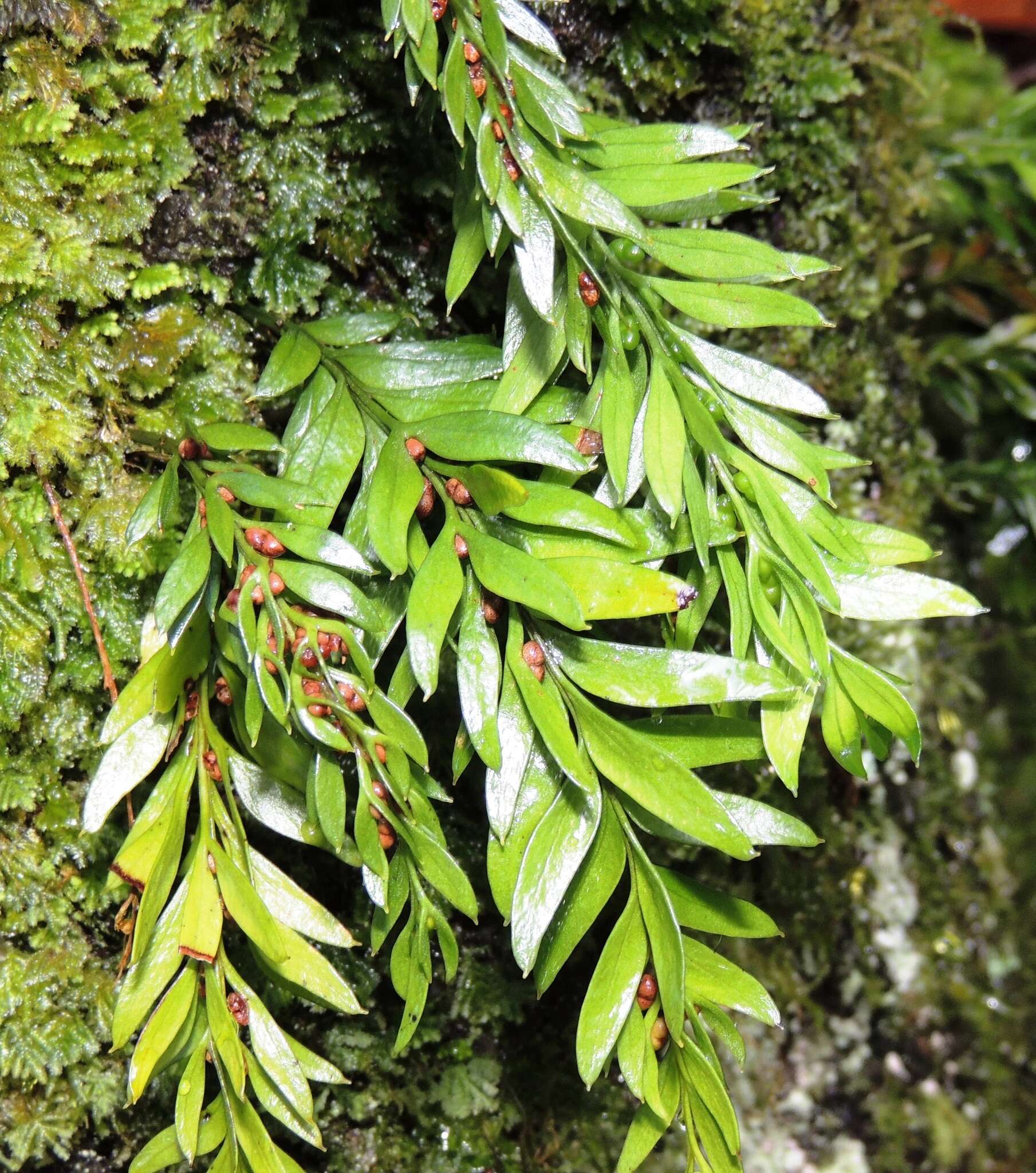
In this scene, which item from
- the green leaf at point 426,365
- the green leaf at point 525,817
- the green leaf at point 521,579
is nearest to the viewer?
the green leaf at point 521,579

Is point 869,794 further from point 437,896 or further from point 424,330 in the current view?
point 424,330

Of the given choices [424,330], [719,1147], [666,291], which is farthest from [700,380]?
[719,1147]

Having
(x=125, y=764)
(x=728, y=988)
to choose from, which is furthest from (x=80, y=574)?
(x=728, y=988)

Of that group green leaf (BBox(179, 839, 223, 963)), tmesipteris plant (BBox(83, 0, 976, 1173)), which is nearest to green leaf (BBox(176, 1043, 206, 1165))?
tmesipteris plant (BBox(83, 0, 976, 1173))

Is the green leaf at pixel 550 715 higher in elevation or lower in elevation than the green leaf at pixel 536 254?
lower

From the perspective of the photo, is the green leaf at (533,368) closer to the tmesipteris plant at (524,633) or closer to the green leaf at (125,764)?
the tmesipteris plant at (524,633)

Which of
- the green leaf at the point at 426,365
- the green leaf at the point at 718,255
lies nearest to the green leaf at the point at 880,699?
the green leaf at the point at 718,255

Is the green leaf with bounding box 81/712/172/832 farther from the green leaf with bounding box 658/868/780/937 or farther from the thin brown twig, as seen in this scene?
the green leaf with bounding box 658/868/780/937

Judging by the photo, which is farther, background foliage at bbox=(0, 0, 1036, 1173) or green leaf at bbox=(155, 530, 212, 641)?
background foliage at bbox=(0, 0, 1036, 1173)
